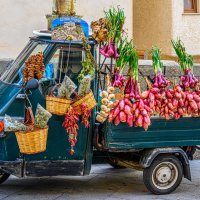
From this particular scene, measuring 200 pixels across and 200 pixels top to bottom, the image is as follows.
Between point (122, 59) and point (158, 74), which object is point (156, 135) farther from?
point (122, 59)

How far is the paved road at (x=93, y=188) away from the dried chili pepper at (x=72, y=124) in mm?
818

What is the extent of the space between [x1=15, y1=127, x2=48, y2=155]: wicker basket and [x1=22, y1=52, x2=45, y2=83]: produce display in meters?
0.66

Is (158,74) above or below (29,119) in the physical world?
above

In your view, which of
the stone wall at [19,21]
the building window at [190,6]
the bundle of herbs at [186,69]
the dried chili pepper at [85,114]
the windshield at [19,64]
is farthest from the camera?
the building window at [190,6]

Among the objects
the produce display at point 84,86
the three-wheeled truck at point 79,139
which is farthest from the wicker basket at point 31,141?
the produce display at point 84,86

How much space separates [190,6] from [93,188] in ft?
39.5

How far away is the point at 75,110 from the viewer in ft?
24.3

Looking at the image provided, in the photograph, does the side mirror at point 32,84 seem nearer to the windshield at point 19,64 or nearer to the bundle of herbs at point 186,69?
the windshield at point 19,64

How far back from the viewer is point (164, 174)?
799 cm

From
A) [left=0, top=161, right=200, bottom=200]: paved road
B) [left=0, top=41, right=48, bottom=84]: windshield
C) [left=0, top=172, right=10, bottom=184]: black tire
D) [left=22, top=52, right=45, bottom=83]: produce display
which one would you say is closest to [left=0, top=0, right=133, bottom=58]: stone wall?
[left=0, top=161, right=200, bottom=200]: paved road

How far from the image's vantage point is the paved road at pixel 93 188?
25.8 feet

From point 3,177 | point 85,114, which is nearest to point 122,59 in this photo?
point 85,114

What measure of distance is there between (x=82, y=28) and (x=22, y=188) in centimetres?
229

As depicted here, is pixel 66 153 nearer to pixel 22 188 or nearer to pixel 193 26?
pixel 22 188
